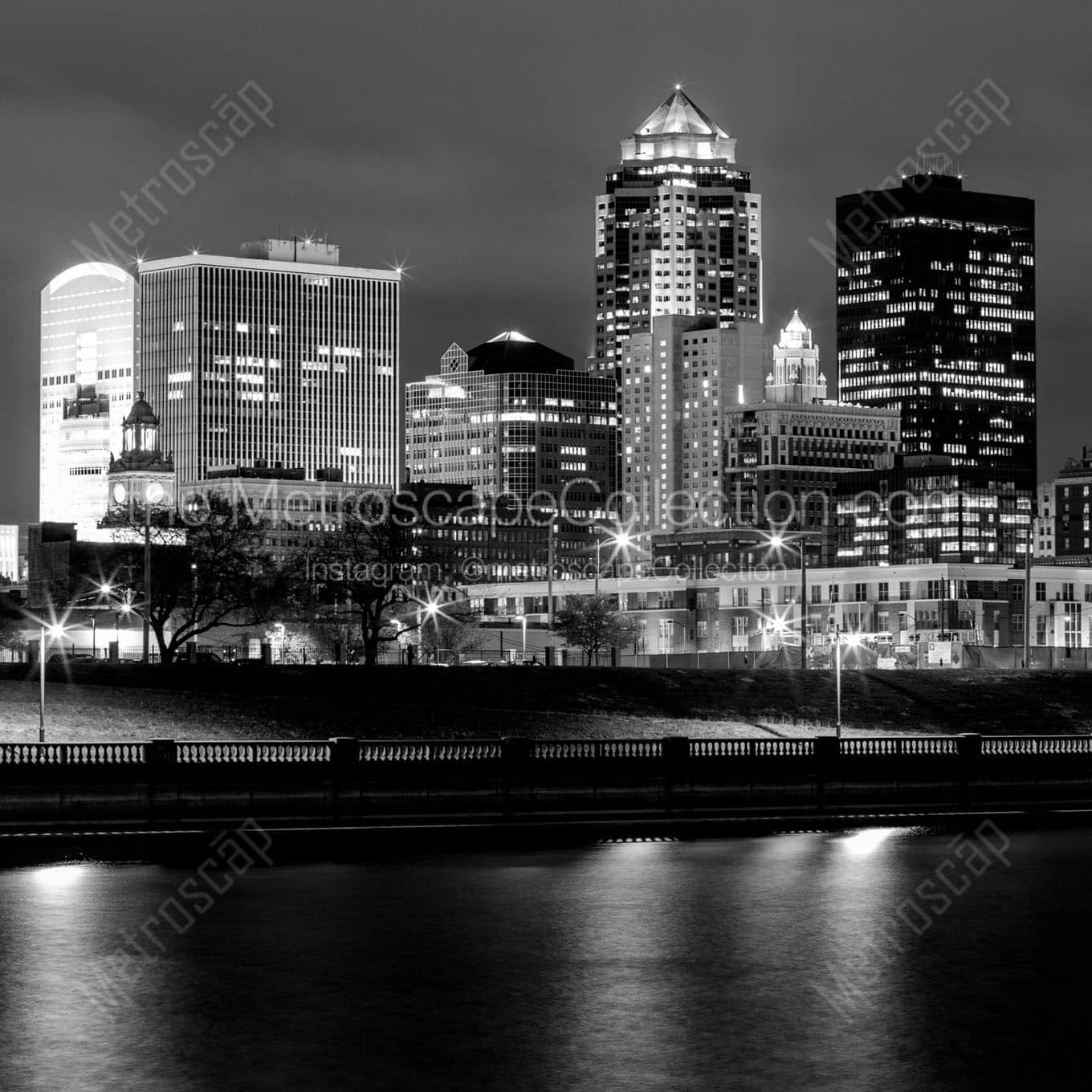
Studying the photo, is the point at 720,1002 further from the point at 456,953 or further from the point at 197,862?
the point at 197,862

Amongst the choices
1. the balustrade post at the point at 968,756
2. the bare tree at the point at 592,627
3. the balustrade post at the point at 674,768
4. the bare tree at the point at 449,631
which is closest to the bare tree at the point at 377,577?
the bare tree at the point at 449,631

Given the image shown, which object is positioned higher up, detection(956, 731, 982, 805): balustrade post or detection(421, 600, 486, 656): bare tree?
detection(421, 600, 486, 656): bare tree

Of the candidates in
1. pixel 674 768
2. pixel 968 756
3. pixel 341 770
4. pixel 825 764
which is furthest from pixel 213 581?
pixel 968 756

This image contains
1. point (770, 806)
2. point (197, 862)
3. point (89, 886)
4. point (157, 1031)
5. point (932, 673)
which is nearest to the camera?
point (157, 1031)

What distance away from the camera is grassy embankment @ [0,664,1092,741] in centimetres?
7519

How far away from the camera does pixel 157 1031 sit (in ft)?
96.3

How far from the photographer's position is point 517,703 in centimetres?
9019

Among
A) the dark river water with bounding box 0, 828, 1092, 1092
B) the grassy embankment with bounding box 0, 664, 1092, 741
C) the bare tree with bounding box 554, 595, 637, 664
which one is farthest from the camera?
the bare tree with bounding box 554, 595, 637, 664

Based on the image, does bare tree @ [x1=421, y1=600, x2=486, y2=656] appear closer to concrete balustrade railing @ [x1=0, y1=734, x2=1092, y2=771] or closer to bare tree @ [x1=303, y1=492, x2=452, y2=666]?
bare tree @ [x1=303, y1=492, x2=452, y2=666]

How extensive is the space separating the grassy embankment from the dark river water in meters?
28.6

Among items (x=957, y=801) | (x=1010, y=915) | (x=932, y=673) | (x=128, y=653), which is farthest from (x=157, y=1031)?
(x=128, y=653)

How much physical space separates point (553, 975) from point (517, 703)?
185 ft

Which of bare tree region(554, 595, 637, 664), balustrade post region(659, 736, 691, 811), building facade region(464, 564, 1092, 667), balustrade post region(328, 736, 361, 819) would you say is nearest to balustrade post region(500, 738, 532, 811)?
balustrade post region(659, 736, 691, 811)

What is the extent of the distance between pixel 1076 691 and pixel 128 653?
68907 mm
